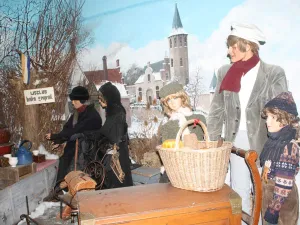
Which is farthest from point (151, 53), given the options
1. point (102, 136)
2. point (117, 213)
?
point (117, 213)

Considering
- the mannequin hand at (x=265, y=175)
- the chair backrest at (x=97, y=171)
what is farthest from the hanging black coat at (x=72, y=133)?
the mannequin hand at (x=265, y=175)

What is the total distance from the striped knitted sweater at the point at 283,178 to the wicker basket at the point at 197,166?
16.5 inches

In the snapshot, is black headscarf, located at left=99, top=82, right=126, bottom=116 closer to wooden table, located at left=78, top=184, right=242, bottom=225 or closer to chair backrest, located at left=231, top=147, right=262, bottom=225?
wooden table, located at left=78, top=184, right=242, bottom=225

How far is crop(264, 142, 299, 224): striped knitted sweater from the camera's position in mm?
2133

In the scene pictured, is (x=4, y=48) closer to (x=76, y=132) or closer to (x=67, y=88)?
(x=67, y=88)

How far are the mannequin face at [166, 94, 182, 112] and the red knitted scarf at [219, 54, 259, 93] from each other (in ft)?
1.80

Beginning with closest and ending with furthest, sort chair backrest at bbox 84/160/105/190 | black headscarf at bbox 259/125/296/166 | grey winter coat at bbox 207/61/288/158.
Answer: black headscarf at bbox 259/125/296/166 < grey winter coat at bbox 207/61/288/158 < chair backrest at bbox 84/160/105/190

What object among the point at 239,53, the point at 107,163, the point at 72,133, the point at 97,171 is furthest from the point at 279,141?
the point at 72,133

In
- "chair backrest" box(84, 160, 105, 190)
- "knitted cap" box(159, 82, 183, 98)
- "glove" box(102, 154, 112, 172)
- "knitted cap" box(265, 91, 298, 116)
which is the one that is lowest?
"chair backrest" box(84, 160, 105, 190)

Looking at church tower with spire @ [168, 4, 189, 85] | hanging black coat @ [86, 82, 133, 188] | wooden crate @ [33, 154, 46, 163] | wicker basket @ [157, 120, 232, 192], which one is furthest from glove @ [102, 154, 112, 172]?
wicker basket @ [157, 120, 232, 192]

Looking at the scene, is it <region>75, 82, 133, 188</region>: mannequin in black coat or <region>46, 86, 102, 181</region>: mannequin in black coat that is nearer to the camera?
<region>75, 82, 133, 188</region>: mannequin in black coat

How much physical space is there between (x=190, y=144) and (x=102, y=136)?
248 centimetres

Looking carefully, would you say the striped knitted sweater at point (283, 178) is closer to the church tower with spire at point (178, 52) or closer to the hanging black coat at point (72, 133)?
the church tower with spire at point (178, 52)

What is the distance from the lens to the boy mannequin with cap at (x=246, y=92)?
2.93 metres
